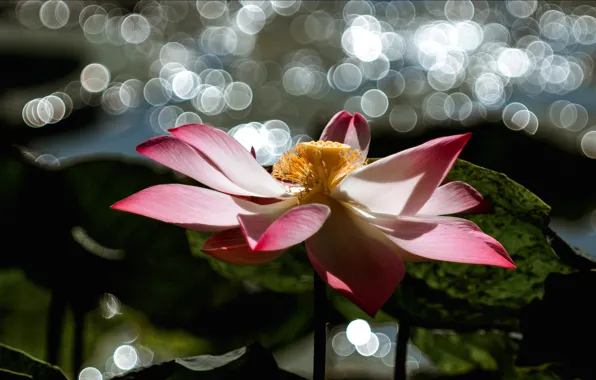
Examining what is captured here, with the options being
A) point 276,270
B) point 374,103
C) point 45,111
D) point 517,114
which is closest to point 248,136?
point 374,103

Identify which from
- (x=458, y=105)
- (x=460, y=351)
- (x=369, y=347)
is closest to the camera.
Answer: (x=460, y=351)

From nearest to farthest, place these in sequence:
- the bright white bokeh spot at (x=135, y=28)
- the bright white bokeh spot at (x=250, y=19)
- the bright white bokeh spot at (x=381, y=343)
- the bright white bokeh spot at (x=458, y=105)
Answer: the bright white bokeh spot at (x=381, y=343) → the bright white bokeh spot at (x=458, y=105) → the bright white bokeh spot at (x=135, y=28) → the bright white bokeh spot at (x=250, y=19)

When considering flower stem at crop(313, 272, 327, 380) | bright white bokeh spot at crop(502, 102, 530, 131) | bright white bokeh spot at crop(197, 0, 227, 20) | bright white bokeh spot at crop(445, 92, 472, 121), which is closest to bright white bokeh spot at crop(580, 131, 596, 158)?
bright white bokeh spot at crop(502, 102, 530, 131)

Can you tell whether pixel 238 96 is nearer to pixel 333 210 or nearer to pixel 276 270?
pixel 276 270

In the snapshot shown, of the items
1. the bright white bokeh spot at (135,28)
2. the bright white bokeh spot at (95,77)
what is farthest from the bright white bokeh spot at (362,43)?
the bright white bokeh spot at (95,77)

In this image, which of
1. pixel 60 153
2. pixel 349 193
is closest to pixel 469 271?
pixel 349 193

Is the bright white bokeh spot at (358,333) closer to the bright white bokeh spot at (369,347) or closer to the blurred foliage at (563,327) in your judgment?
the bright white bokeh spot at (369,347)
